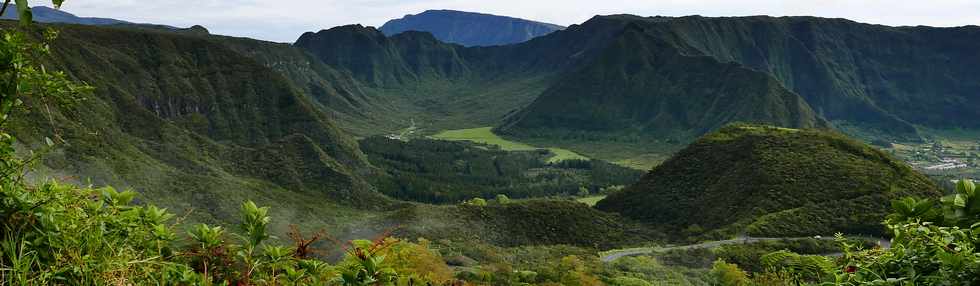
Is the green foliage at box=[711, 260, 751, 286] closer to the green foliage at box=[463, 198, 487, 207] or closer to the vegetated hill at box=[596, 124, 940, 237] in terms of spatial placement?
the vegetated hill at box=[596, 124, 940, 237]

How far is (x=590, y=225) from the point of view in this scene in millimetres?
92500

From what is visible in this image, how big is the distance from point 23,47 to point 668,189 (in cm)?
10718

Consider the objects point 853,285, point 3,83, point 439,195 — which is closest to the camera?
point 853,285

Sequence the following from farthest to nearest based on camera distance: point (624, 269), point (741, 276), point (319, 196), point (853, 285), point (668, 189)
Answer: point (319, 196) → point (668, 189) → point (624, 269) → point (741, 276) → point (853, 285)

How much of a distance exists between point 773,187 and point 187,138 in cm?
12082

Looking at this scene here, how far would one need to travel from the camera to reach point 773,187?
94875 millimetres

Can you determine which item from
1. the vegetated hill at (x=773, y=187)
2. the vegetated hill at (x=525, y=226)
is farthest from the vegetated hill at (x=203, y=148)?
the vegetated hill at (x=773, y=187)

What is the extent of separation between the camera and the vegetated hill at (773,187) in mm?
83938

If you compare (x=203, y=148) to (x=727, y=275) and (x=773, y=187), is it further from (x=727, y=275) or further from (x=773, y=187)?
(x=727, y=275)

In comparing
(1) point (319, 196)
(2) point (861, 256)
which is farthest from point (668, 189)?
(2) point (861, 256)

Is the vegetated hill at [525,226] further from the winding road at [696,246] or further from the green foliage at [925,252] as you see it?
the green foliage at [925,252]

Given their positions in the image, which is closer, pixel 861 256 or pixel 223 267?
pixel 861 256

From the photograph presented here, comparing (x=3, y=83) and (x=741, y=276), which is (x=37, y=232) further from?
(x=741, y=276)

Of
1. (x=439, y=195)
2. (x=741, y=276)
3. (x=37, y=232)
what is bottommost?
(x=439, y=195)
